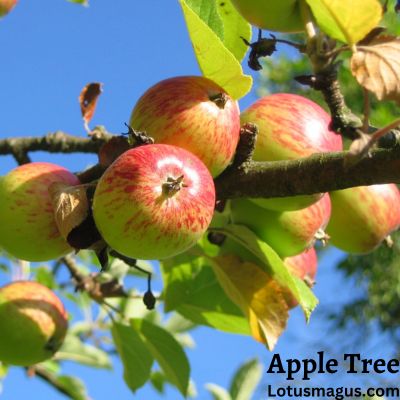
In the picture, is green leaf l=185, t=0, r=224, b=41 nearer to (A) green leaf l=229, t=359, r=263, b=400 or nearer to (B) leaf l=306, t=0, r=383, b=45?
(B) leaf l=306, t=0, r=383, b=45

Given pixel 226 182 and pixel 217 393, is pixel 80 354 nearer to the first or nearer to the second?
pixel 217 393

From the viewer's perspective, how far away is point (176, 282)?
156 cm

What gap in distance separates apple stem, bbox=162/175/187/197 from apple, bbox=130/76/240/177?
0.12 metres

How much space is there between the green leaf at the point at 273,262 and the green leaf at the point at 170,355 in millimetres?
425

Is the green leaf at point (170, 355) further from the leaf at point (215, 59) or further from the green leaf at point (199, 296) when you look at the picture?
the leaf at point (215, 59)

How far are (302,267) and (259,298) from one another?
128mm

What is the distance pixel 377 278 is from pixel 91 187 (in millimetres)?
9814

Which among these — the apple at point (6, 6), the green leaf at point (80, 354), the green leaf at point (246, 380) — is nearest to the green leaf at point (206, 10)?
the apple at point (6, 6)

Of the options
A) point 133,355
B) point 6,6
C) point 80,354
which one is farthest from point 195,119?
point 80,354

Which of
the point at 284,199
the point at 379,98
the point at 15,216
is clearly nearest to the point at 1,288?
the point at 15,216

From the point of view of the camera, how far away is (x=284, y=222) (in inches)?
46.0

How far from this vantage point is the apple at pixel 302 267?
1.28 meters

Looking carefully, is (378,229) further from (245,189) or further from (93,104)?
(93,104)

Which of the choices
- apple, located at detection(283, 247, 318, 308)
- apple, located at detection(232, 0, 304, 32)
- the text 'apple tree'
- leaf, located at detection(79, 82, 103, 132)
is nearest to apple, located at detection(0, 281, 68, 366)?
the text 'apple tree'
